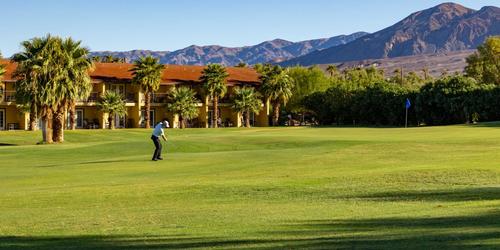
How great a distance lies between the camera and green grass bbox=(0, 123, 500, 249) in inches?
402

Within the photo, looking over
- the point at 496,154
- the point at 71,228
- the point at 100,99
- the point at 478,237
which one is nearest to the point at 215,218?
the point at 71,228

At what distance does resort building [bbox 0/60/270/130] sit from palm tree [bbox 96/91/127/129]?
1698 millimetres

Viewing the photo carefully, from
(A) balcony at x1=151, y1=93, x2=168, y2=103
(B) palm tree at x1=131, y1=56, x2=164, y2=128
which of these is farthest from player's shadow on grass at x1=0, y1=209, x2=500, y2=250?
(A) balcony at x1=151, y1=93, x2=168, y2=103

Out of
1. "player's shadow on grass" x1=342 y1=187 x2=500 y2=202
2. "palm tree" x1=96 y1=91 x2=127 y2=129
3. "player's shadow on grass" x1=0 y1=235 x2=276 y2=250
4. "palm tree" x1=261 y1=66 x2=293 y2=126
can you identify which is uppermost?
"palm tree" x1=261 y1=66 x2=293 y2=126

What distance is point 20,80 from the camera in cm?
5197

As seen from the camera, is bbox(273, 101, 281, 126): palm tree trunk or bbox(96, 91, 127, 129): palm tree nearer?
bbox(96, 91, 127, 129): palm tree

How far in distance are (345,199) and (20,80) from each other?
4145 centimetres

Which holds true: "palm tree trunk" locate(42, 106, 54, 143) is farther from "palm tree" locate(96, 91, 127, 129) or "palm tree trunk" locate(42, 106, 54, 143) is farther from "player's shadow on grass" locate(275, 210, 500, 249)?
"player's shadow on grass" locate(275, 210, 500, 249)

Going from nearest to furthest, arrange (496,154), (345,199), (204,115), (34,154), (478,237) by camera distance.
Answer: (478,237)
(345,199)
(496,154)
(34,154)
(204,115)

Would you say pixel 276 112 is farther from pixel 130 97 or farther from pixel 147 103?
pixel 130 97

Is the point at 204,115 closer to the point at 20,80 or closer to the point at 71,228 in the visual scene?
the point at 20,80

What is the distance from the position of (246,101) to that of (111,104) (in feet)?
56.5

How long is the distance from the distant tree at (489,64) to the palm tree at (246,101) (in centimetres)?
3312

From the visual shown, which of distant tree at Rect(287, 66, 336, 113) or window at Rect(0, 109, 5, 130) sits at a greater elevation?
distant tree at Rect(287, 66, 336, 113)
